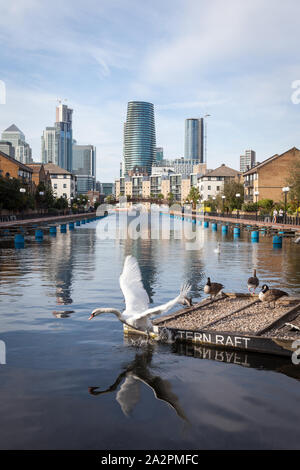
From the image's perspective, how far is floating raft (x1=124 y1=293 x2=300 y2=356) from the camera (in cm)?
1114

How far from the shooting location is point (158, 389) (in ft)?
31.3

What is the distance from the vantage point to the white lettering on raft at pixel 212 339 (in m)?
11.3

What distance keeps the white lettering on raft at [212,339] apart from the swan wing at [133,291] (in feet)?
4.13

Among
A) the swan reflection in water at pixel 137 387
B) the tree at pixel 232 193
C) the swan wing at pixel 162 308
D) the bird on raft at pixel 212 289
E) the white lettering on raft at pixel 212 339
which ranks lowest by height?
the swan reflection in water at pixel 137 387

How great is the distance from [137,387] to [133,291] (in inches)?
119

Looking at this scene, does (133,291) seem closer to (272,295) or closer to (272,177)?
(272,295)

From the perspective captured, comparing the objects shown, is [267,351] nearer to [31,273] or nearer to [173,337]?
[173,337]

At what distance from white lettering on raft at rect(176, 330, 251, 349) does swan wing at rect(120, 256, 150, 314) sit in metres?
1.26

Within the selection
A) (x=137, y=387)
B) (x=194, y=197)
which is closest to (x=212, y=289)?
(x=137, y=387)

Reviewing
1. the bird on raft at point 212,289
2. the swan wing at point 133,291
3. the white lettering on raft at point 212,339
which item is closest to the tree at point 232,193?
the bird on raft at point 212,289

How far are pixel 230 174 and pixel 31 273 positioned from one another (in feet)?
503

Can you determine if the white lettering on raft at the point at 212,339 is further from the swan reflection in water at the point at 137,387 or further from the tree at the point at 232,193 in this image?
the tree at the point at 232,193
